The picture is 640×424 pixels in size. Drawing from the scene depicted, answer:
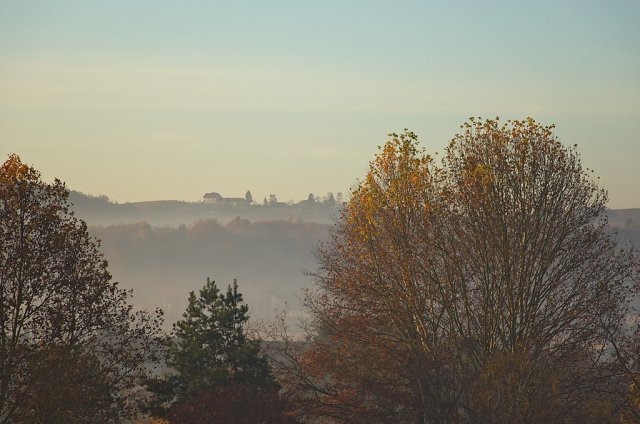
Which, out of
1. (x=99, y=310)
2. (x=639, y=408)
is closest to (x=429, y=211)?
(x=639, y=408)

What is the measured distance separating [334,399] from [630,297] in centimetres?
1265

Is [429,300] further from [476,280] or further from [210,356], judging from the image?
[210,356]

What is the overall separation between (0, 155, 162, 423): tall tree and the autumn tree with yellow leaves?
11.0 metres

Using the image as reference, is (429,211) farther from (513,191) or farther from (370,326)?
(370,326)

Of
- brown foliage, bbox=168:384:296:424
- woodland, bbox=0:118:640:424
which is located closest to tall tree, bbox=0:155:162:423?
woodland, bbox=0:118:640:424

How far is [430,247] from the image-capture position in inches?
1489

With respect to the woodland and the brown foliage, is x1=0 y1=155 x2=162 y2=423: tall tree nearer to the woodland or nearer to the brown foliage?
the woodland

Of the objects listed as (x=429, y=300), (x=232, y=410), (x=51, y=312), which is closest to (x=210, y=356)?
(x=232, y=410)

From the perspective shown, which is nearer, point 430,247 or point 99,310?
point 99,310

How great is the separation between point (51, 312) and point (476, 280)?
16888 mm

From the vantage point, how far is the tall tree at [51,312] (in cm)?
2884

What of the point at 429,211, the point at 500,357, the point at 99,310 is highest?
the point at 429,211

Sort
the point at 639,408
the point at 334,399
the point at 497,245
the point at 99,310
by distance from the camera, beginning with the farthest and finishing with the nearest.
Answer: the point at 334,399
the point at 497,245
the point at 639,408
the point at 99,310

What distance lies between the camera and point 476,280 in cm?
3825
